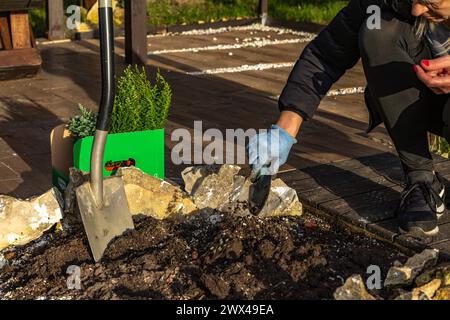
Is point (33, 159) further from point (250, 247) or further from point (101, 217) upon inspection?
point (250, 247)

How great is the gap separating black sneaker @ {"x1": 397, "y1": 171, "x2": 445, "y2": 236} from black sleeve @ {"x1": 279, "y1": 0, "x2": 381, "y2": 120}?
1.62 feet

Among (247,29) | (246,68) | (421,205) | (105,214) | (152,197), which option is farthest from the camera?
(247,29)

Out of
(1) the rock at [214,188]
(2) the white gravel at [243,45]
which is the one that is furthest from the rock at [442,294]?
(2) the white gravel at [243,45]

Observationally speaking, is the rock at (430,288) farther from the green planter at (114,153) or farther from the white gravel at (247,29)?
the white gravel at (247,29)

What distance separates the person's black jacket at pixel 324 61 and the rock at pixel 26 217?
3.27ft

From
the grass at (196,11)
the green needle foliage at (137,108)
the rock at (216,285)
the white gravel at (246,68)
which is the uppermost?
the green needle foliage at (137,108)

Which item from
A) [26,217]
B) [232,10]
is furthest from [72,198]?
[232,10]

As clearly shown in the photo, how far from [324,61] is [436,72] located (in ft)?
2.00

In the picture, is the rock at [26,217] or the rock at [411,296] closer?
the rock at [411,296]

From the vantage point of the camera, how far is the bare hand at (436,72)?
2.98m

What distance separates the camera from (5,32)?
22.6ft

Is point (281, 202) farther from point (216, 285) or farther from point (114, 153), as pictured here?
point (216, 285)

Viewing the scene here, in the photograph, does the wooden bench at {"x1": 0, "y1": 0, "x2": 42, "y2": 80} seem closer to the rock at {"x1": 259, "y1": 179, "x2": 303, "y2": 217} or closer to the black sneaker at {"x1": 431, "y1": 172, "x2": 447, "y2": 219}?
the rock at {"x1": 259, "y1": 179, "x2": 303, "y2": 217}
